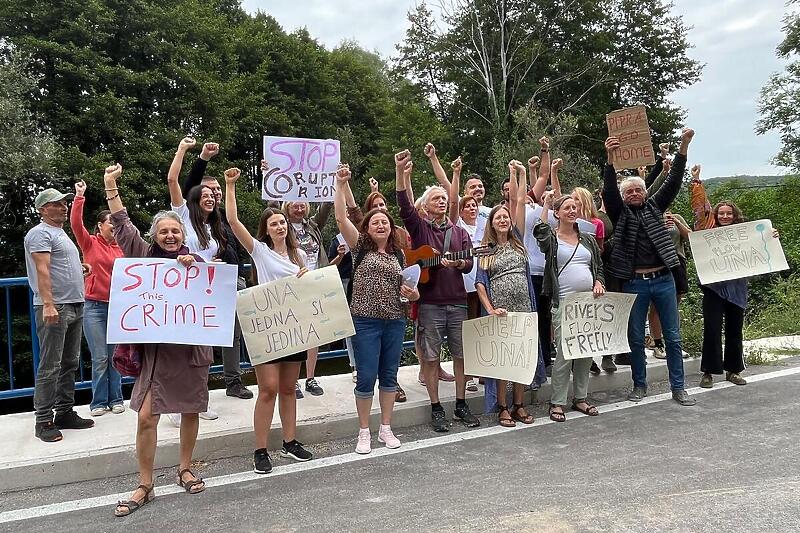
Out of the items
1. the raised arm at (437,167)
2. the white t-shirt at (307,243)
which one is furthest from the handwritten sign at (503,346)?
the white t-shirt at (307,243)

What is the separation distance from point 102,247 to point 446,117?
3067 cm

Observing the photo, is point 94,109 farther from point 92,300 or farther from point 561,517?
point 561,517

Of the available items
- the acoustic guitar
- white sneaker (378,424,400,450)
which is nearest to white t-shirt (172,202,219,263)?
the acoustic guitar

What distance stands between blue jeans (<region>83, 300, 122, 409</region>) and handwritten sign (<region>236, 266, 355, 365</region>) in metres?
1.89

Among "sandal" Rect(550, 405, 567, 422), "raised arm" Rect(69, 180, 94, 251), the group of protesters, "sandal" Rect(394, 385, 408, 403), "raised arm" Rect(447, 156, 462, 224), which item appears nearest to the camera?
the group of protesters

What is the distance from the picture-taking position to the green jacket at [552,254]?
529 centimetres

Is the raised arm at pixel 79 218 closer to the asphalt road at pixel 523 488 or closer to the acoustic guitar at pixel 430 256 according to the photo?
the asphalt road at pixel 523 488

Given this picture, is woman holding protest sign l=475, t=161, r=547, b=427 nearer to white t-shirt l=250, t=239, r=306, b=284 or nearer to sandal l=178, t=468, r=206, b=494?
white t-shirt l=250, t=239, r=306, b=284

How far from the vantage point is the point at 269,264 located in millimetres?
4414

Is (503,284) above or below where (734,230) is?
below

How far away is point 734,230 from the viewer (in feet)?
21.2

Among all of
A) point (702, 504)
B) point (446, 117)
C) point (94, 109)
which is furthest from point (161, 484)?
point (446, 117)

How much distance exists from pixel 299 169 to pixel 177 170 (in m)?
1.36

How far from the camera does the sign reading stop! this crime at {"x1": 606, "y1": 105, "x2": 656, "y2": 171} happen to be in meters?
6.48
